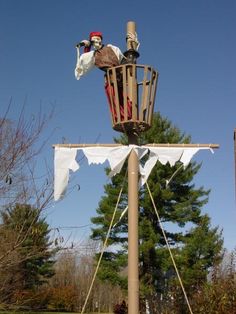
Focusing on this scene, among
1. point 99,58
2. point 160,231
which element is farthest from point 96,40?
point 160,231

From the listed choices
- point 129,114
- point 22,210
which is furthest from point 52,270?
point 129,114

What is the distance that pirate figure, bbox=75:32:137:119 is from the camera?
17.9ft

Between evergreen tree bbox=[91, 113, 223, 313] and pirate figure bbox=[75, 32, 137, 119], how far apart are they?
13.0m

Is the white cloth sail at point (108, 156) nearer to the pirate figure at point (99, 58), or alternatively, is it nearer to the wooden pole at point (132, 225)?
the wooden pole at point (132, 225)

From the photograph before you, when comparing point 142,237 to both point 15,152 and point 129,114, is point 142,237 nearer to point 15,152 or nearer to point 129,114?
point 15,152

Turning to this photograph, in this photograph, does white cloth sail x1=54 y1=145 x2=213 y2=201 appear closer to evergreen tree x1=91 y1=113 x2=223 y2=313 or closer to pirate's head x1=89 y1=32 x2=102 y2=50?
pirate's head x1=89 y1=32 x2=102 y2=50

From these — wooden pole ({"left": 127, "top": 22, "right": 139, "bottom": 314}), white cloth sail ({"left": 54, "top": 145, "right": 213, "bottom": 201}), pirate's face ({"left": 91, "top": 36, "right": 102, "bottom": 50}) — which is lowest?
wooden pole ({"left": 127, "top": 22, "right": 139, "bottom": 314})

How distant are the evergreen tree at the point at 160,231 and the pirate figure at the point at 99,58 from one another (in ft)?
42.6

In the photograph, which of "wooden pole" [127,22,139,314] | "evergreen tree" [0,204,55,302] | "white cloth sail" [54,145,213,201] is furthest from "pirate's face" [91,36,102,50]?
"evergreen tree" [0,204,55,302]

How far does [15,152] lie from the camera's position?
272 inches

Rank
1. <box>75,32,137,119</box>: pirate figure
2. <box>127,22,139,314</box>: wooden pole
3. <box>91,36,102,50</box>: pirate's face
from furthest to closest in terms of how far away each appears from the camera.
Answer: <box>91,36,102,50</box>: pirate's face, <box>75,32,137,119</box>: pirate figure, <box>127,22,139,314</box>: wooden pole

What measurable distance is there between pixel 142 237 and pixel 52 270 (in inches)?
644

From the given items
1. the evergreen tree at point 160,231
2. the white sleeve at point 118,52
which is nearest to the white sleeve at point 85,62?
the white sleeve at point 118,52

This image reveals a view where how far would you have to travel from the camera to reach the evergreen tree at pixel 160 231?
747 inches
